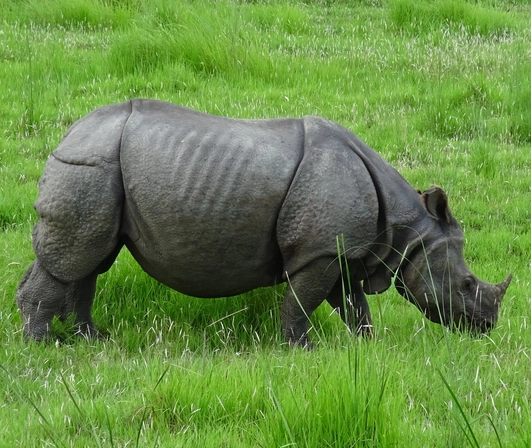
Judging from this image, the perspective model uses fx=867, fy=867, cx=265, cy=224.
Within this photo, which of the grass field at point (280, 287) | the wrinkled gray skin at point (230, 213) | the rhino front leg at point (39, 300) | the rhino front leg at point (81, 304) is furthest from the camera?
the rhino front leg at point (81, 304)

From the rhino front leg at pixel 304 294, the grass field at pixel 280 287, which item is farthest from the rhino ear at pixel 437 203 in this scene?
the rhino front leg at pixel 304 294

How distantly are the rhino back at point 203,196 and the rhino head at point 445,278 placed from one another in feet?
2.89

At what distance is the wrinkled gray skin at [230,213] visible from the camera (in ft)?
16.6

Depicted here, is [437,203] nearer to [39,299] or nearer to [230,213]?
[230,213]

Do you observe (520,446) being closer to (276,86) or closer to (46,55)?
(276,86)

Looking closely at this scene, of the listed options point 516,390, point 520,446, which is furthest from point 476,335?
point 520,446

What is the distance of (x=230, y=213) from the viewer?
200 inches

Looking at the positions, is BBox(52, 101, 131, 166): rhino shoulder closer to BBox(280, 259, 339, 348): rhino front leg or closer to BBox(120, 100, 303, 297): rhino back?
BBox(120, 100, 303, 297): rhino back

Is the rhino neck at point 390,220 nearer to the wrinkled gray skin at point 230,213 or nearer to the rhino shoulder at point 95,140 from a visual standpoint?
the wrinkled gray skin at point 230,213

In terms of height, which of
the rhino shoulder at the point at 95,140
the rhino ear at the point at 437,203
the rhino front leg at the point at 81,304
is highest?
the rhino shoulder at the point at 95,140

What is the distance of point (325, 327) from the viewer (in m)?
5.87

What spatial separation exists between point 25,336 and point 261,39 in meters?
7.63

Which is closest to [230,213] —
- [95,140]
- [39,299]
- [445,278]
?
[95,140]

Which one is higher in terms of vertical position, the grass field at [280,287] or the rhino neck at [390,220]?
the rhino neck at [390,220]
